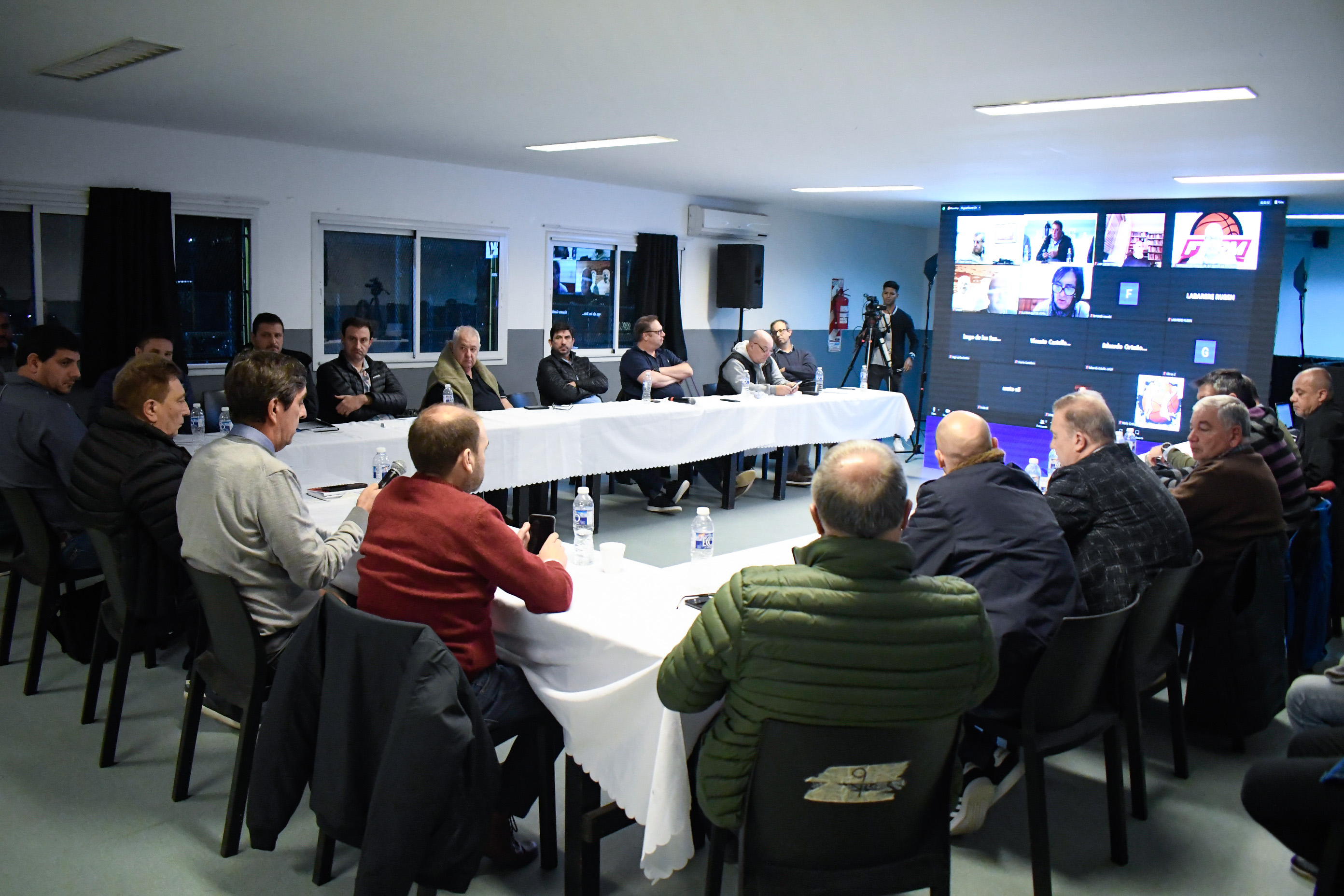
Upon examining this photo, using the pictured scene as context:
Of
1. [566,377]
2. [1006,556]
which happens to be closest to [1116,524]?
[1006,556]

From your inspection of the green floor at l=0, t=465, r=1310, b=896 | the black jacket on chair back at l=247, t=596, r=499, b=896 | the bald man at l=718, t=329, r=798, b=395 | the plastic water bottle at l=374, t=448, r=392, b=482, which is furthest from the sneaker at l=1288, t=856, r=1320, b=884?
the bald man at l=718, t=329, r=798, b=395

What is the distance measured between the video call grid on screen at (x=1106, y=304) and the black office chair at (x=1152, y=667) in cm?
539

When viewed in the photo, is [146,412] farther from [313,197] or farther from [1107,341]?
[1107,341]

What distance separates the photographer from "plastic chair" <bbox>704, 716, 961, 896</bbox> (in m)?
1.66

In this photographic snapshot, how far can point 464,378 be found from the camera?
19.8 feet

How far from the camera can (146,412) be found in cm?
302

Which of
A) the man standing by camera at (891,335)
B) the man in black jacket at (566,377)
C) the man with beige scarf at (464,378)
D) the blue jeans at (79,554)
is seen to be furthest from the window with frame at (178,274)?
the man standing by camera at (891,335)

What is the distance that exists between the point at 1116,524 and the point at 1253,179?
498cm

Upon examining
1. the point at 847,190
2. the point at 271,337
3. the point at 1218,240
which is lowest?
the point at 271,337

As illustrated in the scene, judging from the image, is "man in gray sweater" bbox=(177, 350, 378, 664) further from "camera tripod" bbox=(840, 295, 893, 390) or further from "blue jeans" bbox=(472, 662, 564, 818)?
"camera tripod" bbox=(840, 295, 893, 390)

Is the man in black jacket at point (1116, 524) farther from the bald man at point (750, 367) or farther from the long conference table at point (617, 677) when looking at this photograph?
the bald man at point (750, 367)

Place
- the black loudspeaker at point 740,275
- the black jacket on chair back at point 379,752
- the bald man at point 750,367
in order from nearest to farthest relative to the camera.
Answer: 1. the black jacket on chair back at point 379,752
2. the bald man at point 750,367
3. the black loudspeaker at point 740,275

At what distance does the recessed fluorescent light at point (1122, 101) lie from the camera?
150 inches

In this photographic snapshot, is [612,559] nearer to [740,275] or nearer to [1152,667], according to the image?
[1152,667]
